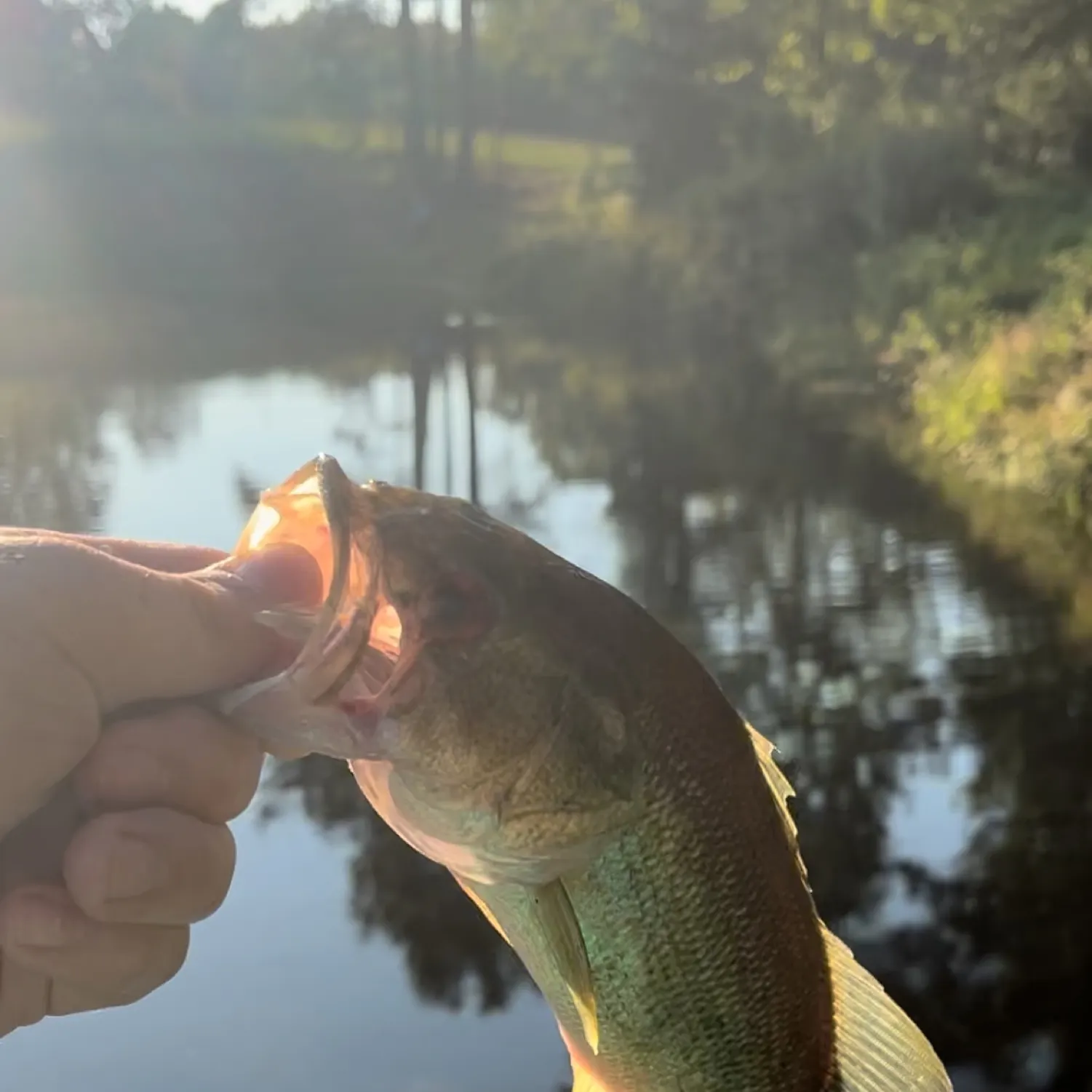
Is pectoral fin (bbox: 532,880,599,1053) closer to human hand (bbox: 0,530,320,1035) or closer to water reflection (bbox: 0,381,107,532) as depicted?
human hand (bbox: 0,530,320,1035)

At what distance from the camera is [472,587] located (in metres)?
1.79

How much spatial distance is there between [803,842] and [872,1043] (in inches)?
199

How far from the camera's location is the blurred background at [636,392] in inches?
238

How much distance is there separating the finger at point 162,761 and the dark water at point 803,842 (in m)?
4.01

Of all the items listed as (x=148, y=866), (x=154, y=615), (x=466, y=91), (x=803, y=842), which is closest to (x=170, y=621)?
(x=154, y=615)

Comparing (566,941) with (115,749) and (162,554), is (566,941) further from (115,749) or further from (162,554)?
(162,554)

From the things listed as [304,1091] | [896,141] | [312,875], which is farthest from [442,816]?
[896,141]

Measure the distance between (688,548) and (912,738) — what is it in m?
4.33

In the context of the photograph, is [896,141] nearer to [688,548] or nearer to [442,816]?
[688,548]

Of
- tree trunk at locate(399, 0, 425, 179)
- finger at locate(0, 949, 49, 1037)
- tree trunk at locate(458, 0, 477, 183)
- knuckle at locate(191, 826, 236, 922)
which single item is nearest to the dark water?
finger at locate(0, 949, 49, 1037)

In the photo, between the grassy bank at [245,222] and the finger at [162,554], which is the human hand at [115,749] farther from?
the grassy bank at [245,222]

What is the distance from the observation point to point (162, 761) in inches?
68.3

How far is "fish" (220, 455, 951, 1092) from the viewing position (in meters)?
1.76

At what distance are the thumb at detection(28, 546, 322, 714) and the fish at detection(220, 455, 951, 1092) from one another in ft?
0.13
